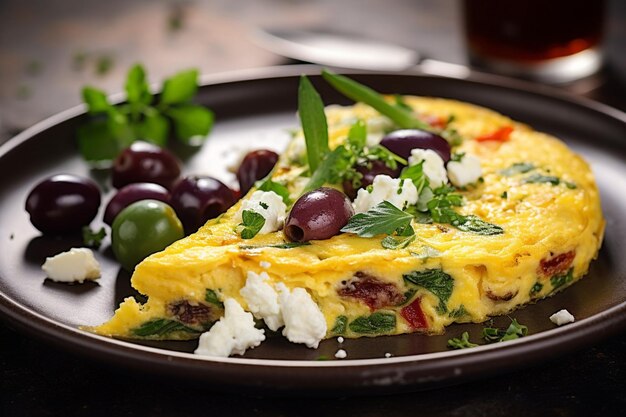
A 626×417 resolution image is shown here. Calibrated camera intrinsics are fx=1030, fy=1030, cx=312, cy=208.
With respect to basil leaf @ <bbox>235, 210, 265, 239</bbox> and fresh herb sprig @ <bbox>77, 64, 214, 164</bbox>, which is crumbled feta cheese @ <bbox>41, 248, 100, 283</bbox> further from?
fresh herb sprig @ <bbox>77, 64, 214, 164</bbox>

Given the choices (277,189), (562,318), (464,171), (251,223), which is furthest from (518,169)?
(251,223)

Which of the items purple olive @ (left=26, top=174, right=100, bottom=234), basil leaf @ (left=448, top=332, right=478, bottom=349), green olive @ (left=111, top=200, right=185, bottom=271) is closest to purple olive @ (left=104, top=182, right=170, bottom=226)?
purple olive @ (left=26, top=174, right=100, bottom=234)

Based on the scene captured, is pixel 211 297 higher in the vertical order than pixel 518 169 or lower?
lower

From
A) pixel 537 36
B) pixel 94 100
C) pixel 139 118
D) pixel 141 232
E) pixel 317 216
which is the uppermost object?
pixel 537 36

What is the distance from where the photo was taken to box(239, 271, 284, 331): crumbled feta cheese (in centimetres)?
379

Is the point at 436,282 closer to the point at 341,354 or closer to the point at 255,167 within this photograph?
the point at 341,354

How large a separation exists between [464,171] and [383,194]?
544mm

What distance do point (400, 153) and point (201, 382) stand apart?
5.41ft

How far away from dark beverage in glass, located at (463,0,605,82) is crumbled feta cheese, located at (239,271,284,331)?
371cm

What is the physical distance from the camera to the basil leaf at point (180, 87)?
5930mm

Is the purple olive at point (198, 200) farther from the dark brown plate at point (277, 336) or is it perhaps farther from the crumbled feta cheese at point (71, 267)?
the crumbled feta cheese at point (71, 267)

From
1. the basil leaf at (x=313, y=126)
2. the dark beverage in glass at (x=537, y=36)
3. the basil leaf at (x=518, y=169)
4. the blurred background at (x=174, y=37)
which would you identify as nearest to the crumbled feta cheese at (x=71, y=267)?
the basil leaf at (x=313, y=126)

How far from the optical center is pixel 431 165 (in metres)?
4.46

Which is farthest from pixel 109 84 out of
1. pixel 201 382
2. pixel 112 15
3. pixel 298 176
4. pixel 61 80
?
pixel 201 382
